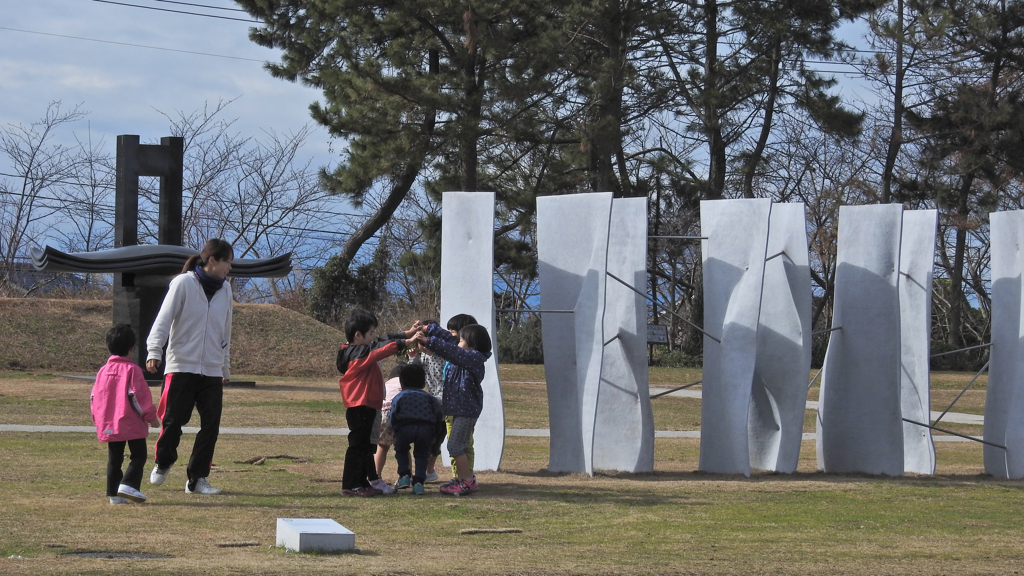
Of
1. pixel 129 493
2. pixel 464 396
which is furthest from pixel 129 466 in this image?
pixel 464 396

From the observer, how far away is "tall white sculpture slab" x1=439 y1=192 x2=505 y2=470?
9.95 metres

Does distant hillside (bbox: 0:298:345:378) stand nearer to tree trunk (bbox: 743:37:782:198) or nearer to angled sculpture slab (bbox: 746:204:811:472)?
tree trunk (bbox: 743:37:782:198)

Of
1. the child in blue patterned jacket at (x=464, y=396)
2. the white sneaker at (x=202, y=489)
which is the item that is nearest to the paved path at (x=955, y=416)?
the child in blue patterned jacket at (x=464, y=396)

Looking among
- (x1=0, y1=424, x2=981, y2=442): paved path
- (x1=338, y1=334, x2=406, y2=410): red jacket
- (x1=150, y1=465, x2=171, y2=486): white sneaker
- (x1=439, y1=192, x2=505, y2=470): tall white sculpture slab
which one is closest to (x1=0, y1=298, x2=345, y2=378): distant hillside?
(x1=0, y1=424, x2=981, y2=442): paved path

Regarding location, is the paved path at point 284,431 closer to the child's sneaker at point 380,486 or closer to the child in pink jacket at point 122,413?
the child's sneaker at point 380,486

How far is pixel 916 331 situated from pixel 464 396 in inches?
203

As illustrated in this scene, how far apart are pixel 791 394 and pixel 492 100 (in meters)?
15.4

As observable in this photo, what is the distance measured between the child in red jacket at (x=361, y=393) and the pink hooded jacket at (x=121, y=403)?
1.39 meters

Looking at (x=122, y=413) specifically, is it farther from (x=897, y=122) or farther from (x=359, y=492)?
(x=897, y=122)

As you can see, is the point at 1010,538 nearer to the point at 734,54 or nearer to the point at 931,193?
the point at 734,54

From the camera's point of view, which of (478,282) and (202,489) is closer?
(202,489)

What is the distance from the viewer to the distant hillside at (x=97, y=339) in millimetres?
22312

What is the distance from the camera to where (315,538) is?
18.2 feet

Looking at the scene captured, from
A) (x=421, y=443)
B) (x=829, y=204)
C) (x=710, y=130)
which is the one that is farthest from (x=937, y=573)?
(x=829, y=204)
